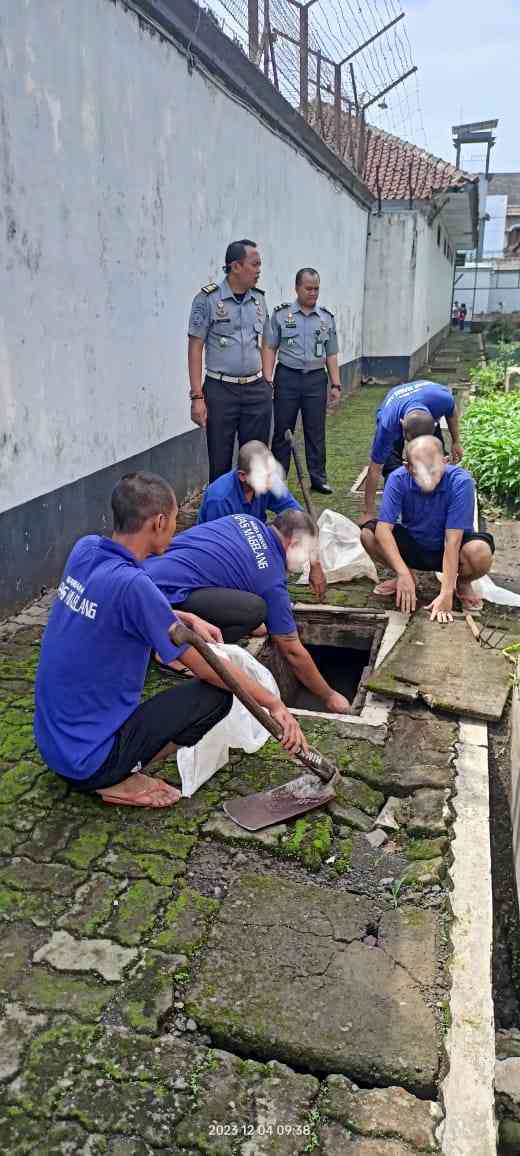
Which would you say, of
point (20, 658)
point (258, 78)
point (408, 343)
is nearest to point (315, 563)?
point (20, 658)

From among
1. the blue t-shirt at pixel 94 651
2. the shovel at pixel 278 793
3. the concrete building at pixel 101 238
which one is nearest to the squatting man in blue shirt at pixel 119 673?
the blue t-shirt at pixel 94 651

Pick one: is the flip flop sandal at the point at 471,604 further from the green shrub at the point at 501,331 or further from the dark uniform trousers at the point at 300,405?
the green shrub at the point at 501,331

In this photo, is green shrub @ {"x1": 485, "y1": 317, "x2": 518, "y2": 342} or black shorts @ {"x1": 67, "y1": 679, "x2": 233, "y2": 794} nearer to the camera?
black shorts @ {"x1": 67, "y1": 679, "x2": 233, "y2": 794}

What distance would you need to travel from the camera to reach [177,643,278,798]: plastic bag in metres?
2.94

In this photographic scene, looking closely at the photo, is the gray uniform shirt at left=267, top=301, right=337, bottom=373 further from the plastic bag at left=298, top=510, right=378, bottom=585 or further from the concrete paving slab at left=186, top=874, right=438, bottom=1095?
the concrete paving slab at left=186, top=874, right=438, bottom=1095

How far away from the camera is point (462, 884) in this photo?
8.17 ft

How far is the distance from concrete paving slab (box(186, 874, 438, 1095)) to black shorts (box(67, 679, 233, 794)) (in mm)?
537

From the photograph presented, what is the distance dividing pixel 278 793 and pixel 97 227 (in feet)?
11.7

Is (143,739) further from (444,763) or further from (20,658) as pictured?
(20,658)

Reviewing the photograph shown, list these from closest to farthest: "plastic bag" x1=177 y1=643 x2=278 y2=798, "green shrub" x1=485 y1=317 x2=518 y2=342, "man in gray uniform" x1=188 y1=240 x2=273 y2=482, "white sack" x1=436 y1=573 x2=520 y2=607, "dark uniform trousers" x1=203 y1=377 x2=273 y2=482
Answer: "plastic bag" x1=177 y1=643 x2=278 y2=798
"white sack" x1=436 y1=573 x2=520 y2=607
"man in gray uniform" x1=188 y1=240 x2=273 y2=482
"dark uniform trousers" x1=203 y1=377 x2=273 y2=482
"green shrub" x1=485 y1=317 x2=518 y2=342

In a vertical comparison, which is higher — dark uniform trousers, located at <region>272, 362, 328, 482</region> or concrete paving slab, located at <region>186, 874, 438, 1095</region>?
dark uniform trousers, located at <region>272, 362, 328, 482</region>

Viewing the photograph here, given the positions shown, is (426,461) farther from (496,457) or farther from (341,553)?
(496,457)

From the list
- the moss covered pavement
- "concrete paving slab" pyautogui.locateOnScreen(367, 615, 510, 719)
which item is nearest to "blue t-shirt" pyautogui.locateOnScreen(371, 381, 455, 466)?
"concrete paving slab" pyautogui.locateOnScreen(367, 615, 510, 719)

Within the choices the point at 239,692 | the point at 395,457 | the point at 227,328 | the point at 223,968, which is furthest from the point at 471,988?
the point at 227,328
